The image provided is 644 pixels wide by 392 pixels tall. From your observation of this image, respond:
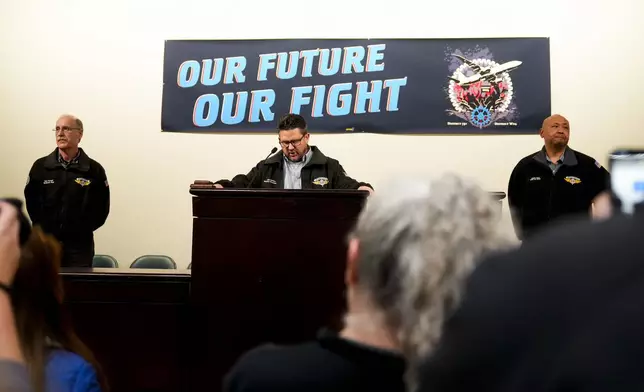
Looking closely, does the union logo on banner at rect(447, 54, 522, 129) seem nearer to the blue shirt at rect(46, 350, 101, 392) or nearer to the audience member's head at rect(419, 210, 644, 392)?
the blue shirt at rect(46, 350, 101, 392)

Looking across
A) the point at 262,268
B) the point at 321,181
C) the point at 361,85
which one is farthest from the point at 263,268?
the point at 361,85

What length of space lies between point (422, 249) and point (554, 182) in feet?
11.0

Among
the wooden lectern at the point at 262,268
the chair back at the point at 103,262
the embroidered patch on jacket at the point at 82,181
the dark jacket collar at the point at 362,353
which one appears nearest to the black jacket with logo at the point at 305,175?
the wooden lectern at the point at 262,268

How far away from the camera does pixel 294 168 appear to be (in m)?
3.57

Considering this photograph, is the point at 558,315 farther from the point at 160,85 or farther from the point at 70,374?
the point at 160,85


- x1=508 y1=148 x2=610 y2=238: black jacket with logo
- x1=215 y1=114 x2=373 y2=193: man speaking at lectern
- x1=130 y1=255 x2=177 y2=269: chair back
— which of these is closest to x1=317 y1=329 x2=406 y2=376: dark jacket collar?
x1=215 y1=114 x2=373 y2=193: man speaking at lectern

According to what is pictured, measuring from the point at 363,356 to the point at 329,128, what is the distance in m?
3.95

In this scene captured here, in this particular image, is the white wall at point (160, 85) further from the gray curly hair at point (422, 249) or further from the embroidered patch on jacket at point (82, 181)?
the gray curly hair at point (422, 249)

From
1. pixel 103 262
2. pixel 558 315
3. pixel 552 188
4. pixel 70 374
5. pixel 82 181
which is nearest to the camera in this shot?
pixel 558 315

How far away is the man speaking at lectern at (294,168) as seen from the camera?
11.4 feet

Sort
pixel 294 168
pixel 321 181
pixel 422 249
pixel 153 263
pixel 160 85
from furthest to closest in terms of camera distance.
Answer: pixel 160 85 < pixel 153 263 < pixel 294 168 < pixel 321 181 < pixel 422 249

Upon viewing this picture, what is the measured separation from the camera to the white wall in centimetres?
467

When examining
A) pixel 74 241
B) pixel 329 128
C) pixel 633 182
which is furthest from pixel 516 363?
pixel 329 128

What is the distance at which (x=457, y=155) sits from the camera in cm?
471
